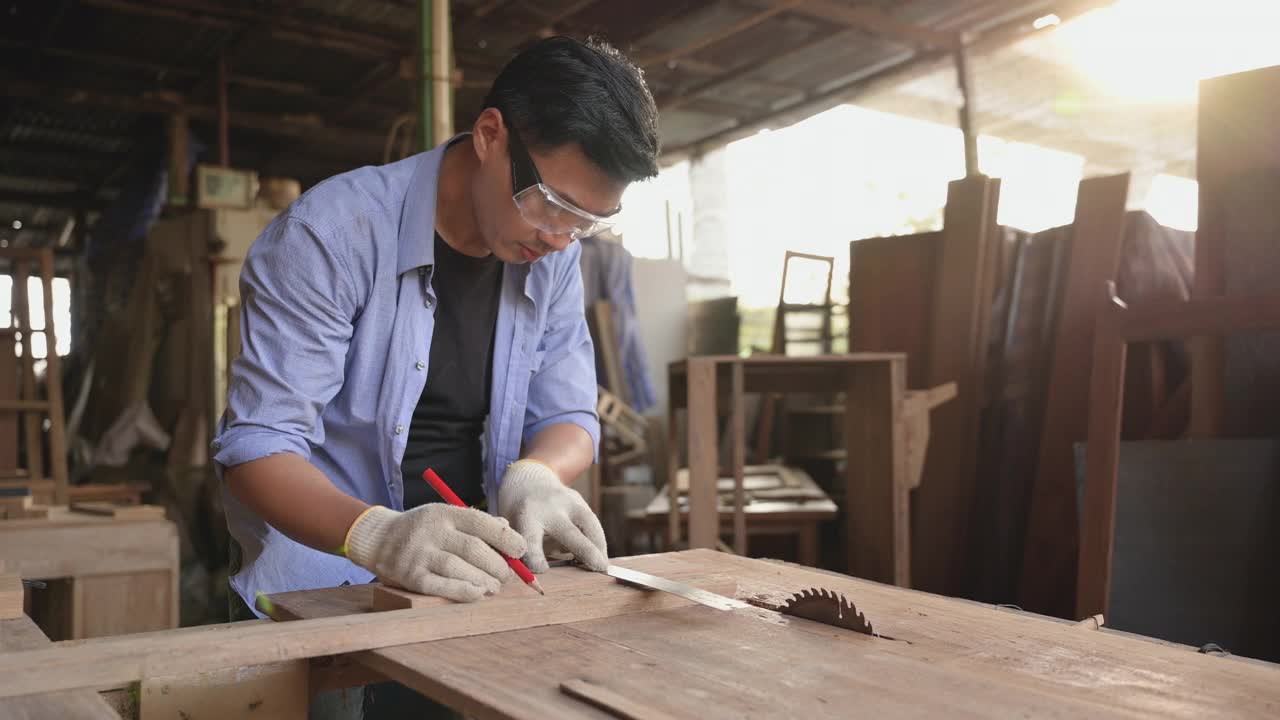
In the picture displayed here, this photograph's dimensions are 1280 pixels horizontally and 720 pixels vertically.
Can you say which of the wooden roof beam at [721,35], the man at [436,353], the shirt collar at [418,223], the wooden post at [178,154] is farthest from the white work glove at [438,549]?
Answer: the wooden post at [178,154]

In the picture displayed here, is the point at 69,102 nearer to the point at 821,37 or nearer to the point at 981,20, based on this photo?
the point at 821,37

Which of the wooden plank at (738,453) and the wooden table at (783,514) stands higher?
the wooden plank at (738,453)

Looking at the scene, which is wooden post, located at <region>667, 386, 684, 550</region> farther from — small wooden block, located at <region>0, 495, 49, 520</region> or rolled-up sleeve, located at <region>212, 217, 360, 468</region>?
rolled-up sleeve, located at <region>212, 217, 360, 468</region>

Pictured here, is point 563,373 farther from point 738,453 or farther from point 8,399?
point 8,399

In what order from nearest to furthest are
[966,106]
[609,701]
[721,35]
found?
[609,701], [721,35], [966,106]

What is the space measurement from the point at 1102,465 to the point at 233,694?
2.47 metres

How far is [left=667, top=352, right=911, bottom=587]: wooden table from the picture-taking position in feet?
12.7

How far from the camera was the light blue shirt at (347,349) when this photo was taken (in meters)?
1.55

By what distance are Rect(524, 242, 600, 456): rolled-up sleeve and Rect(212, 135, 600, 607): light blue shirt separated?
69 mm

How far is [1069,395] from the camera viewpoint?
404 cm

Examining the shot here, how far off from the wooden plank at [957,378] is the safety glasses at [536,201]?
318 cm

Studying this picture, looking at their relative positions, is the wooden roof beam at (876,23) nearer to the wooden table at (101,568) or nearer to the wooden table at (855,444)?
the wooden table at (855,444)

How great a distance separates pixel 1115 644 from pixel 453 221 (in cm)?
126

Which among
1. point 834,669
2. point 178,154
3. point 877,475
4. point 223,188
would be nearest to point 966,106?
point 877,475
